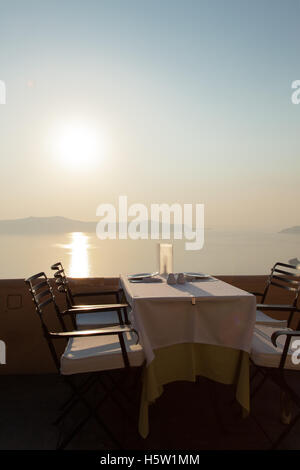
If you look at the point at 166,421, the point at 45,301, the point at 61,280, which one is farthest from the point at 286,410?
the point at 61,280

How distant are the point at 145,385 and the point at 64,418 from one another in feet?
2.40

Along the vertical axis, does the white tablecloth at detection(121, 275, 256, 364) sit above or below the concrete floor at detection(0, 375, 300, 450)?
above

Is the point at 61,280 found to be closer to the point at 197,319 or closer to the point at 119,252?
the point at 197,319

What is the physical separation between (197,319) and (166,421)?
2.39 feet

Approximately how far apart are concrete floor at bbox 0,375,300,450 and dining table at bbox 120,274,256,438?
208mm

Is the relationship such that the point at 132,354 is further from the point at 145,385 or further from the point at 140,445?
the point at 140,445

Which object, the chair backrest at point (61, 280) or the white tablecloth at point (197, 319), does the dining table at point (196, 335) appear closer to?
the white tablecloth at point (197, 319)

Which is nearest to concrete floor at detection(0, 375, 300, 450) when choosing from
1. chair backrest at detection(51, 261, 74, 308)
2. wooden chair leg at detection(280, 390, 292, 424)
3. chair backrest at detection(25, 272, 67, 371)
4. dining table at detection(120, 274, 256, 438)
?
wooden chair leg at detection(280, 390, 292, 424)

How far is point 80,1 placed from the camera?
4809mm

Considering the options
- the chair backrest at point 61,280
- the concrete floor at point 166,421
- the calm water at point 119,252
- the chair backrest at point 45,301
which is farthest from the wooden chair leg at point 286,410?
the calm water at point 119,252

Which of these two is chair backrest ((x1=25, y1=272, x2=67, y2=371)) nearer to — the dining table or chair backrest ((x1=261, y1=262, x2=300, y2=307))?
the dining table

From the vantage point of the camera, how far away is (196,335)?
192cm

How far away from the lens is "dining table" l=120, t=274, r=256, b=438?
1.89 meters

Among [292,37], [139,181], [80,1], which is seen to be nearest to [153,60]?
[80,1]
